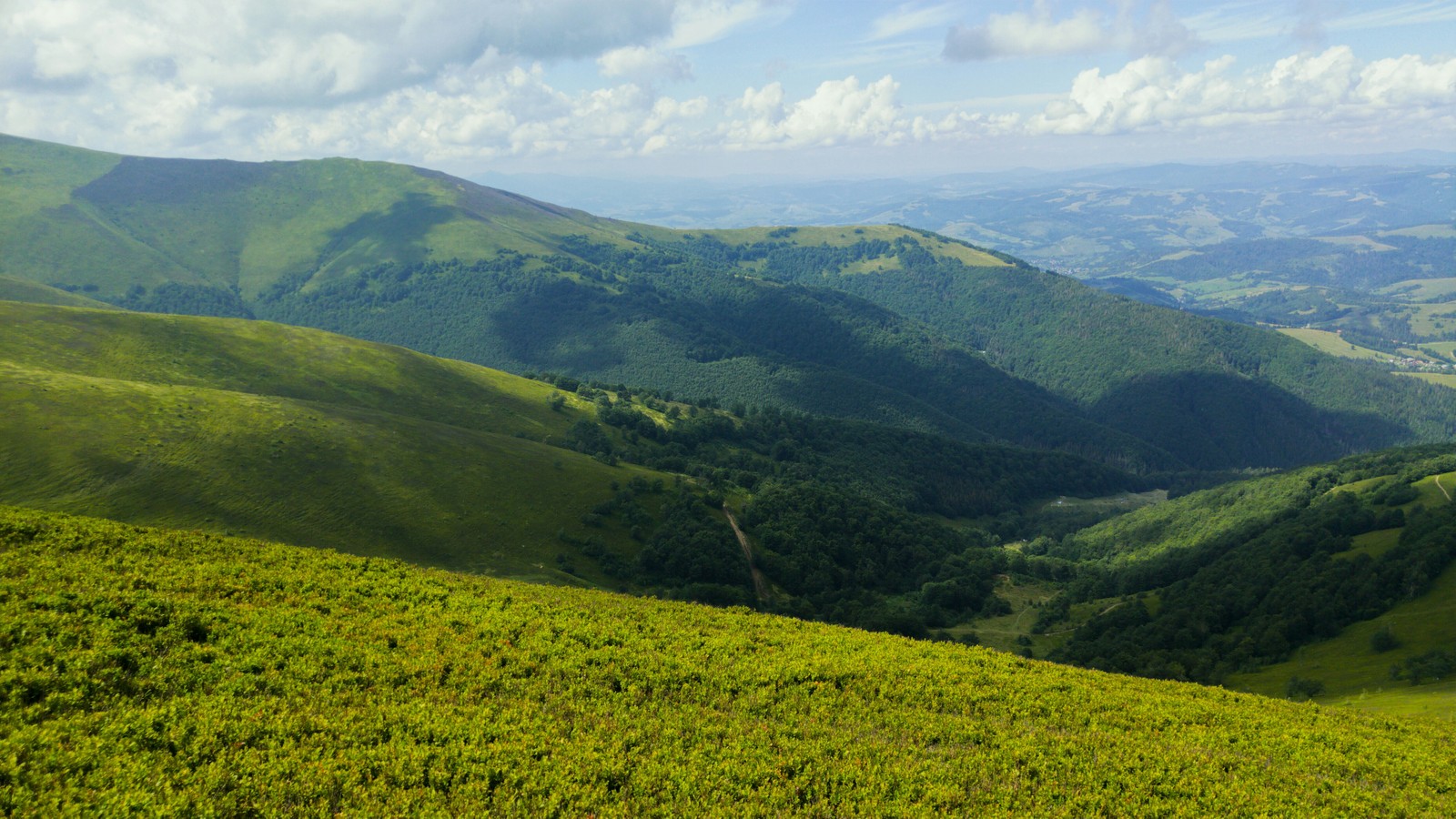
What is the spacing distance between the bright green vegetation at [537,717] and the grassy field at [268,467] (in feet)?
196

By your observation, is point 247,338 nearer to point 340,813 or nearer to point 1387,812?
point 340,813

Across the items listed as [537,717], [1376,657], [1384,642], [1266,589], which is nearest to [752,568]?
[1376,657]

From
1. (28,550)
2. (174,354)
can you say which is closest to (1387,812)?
(28,550)

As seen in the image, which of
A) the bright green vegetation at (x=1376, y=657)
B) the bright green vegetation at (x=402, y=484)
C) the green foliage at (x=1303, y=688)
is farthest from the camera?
the bright green vegetation at (x=402, y=484)

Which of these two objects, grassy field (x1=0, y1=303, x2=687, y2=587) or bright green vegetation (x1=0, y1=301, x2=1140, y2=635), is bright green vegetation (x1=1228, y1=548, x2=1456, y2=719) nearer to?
bright green vegetation (x1=0, y1=301, x2=1140, y2=635)

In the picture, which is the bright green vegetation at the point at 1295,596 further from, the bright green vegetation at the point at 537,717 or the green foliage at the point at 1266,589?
the bright green vegetation at the point at 537,717

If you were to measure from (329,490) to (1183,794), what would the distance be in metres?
110

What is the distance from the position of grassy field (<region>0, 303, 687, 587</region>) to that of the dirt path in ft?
54.2

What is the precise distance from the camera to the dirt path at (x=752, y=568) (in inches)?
4727

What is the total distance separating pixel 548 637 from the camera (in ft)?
122

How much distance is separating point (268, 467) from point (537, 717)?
9826 centimetres

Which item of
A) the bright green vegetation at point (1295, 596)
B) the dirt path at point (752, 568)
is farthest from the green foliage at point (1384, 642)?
the dirt path at point (752, 568)

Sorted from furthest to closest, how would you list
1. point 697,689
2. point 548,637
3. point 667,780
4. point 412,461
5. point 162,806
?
1. point 412,461
2. point 548,637
3. point 697,689
4. point 667,780
5. point 162,806

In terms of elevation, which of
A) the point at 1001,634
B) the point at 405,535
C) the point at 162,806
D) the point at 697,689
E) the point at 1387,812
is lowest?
the point at 1001,634
